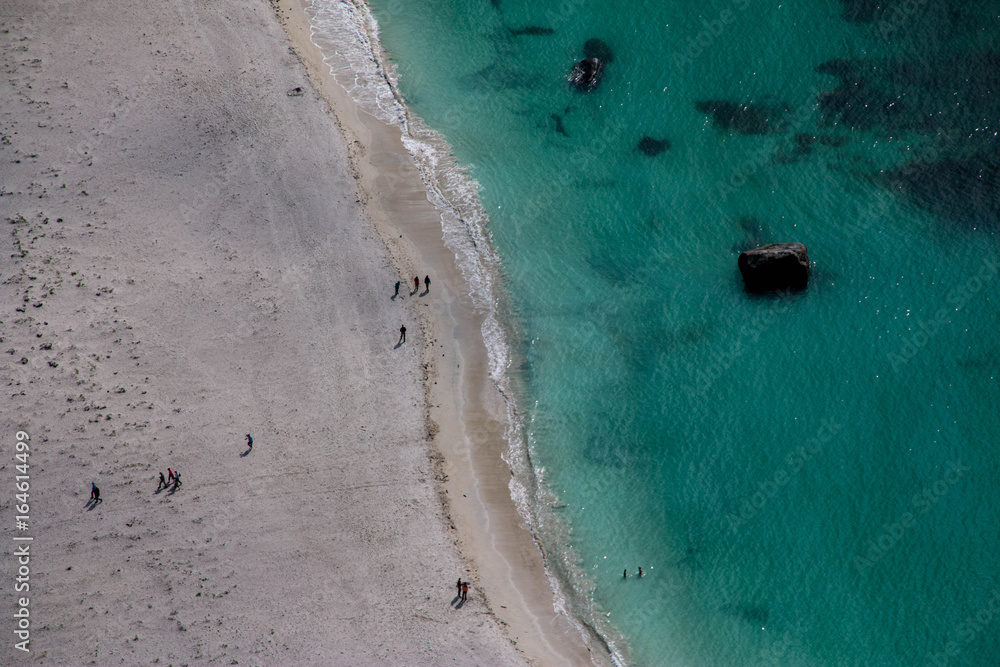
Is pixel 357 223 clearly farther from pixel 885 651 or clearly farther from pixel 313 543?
pixel 885 651

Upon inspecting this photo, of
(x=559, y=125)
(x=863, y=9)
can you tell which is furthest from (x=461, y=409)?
(x=863, y=9)

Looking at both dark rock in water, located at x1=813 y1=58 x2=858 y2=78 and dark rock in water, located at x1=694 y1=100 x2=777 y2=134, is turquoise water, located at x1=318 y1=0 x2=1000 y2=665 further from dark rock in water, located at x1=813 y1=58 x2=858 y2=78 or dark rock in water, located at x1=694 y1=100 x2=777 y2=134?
dark rock in water, located at x1=694 y1=100 x2=777 y2=134

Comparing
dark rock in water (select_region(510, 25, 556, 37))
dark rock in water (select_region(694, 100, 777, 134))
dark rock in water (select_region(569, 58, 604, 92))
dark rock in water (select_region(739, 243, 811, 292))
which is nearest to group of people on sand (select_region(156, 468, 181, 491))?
dark rock in water (select_region(739, 243, 811, 292))

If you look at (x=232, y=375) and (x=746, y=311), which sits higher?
(x=746, y=311)

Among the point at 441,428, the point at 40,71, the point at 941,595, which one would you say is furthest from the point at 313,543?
the point at 40,71

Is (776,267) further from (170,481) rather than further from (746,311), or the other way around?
(170,481)
